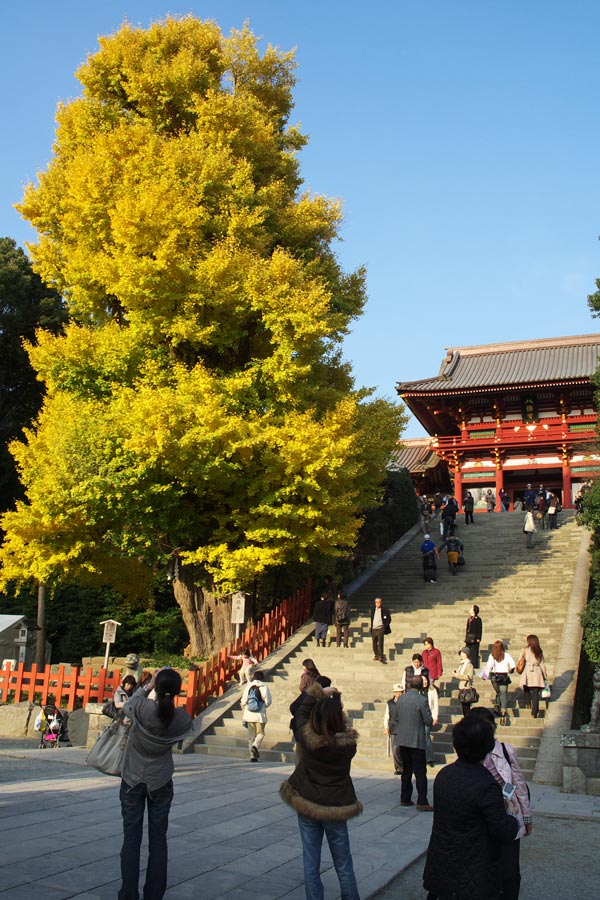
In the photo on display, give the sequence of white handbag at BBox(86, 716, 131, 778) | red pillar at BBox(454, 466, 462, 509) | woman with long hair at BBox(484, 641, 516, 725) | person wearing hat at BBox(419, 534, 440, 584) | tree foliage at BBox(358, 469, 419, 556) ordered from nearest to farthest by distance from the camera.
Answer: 1. white handbag at BBox(86, 716, 131, 778)
2. woman with long hair at BBox(484, 641, 516, 725)
3. person wearing hat at BBox(419, 534, 440, 584)
4. tree foliage at BBox(358, 469, 419, 556)
5. red pillar at BBox(454, 466, 462, 509)

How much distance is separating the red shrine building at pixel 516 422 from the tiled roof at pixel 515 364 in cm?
5

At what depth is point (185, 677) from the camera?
15586 millimetres

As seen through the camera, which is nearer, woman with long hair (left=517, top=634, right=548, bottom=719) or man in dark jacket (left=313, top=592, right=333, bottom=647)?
woman with long hair (left=517, top=634, right=548, bottom=719)

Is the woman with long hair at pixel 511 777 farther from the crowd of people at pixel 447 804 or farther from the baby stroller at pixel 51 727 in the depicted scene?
the baby stroller at pixel 51 727

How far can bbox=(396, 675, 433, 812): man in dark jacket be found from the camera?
8.61 meters

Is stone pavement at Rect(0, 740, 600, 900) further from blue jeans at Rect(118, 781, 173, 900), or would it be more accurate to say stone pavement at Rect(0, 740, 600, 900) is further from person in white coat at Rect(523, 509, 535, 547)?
person in white coat at Rect(523, 509, 535, 547)

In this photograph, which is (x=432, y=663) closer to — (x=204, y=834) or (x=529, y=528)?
(x=204, y=834)

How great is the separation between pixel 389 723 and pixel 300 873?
4661mm

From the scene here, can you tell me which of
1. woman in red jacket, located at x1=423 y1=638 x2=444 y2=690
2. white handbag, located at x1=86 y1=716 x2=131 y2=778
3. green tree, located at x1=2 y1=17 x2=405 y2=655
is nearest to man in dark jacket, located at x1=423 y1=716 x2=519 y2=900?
white handbag, located at x1=86 y1=716 x2=131 y2=778

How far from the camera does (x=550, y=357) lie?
121 feet

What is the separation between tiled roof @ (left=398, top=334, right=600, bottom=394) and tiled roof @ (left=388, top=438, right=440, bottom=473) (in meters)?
5.99

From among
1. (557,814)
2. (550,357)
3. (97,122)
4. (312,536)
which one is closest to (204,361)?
(312,536)

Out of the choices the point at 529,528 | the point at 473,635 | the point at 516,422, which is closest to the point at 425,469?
the point at 516,422

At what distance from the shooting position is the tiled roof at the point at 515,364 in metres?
32.8
